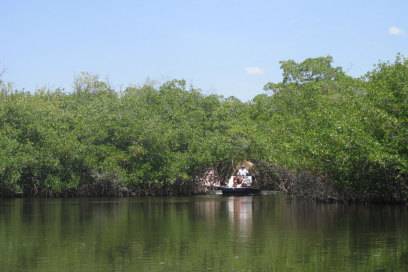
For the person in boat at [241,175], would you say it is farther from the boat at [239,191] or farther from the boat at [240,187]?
the boat at [239,191]

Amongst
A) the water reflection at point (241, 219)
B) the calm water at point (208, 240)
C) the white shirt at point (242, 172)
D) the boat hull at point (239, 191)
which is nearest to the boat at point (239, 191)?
the boat hull at point (239, 191)

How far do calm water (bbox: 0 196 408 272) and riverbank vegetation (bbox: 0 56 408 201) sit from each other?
25.5 feet

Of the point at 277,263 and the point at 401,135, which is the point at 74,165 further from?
the point at 277,263

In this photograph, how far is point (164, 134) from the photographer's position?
49.1 meters

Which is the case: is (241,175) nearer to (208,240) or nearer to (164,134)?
(164,134)

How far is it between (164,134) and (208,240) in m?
28.7

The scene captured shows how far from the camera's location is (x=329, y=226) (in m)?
24.1

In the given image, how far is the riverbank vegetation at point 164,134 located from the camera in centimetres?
3956

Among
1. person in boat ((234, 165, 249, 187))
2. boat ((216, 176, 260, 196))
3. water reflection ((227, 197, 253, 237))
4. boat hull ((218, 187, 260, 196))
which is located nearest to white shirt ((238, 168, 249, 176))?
person in boat ((234, 165, 249, 187))

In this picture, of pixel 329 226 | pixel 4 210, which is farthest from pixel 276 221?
pixel 4 210

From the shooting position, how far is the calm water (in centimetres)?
1631

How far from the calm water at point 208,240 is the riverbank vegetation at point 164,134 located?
7.78 metres

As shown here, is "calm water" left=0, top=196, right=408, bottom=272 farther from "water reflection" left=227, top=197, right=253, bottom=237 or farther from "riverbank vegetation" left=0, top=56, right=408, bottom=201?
"riverbank vegetation" left=0, top=56, right=408, bottom=201

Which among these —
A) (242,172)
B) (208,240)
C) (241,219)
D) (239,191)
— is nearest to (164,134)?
(239,191)
